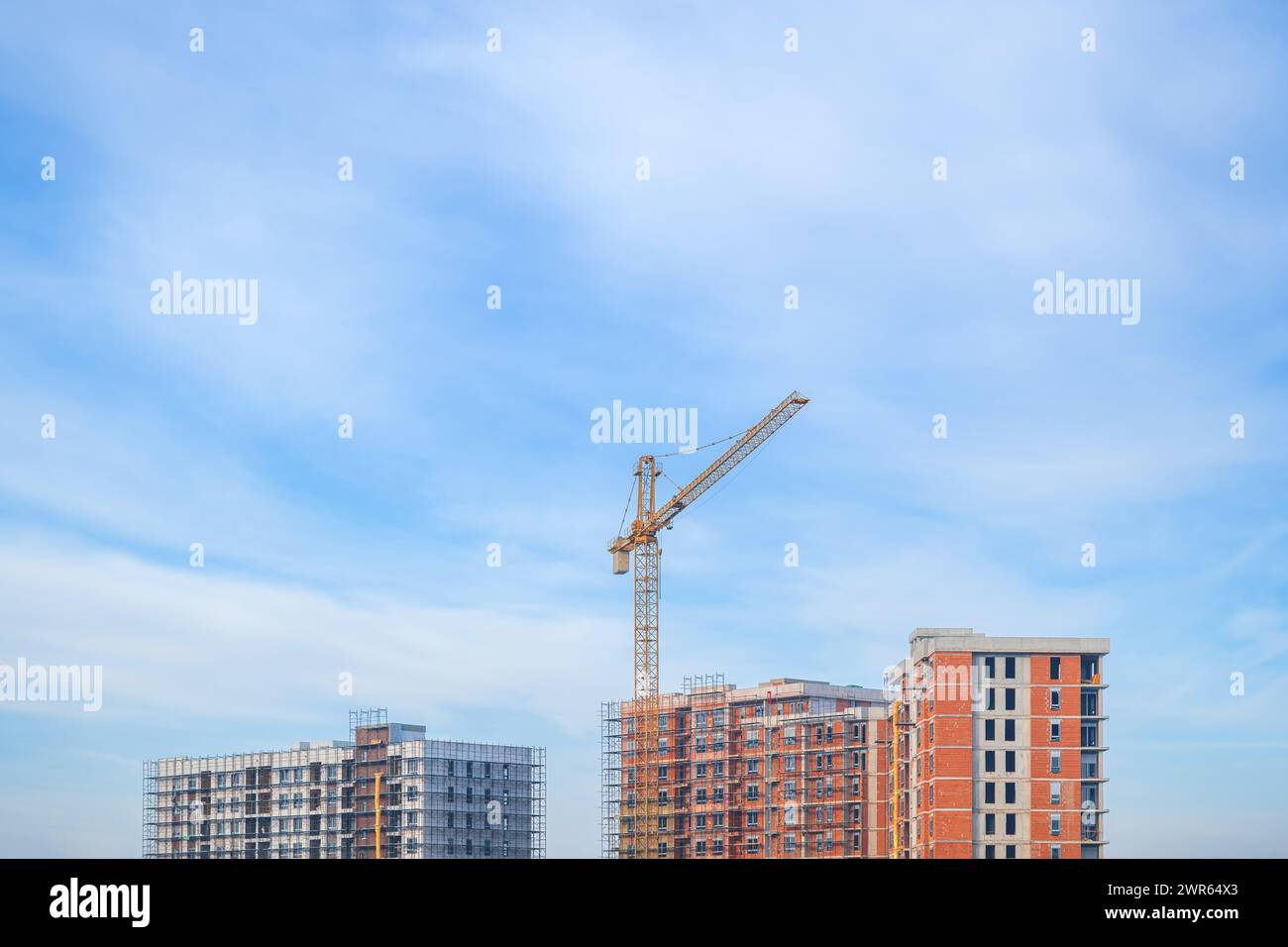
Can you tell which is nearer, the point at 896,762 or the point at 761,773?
the point at 896,762

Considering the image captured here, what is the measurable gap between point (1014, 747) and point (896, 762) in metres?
18.0

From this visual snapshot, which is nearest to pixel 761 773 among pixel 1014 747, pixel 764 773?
pixel 764 773

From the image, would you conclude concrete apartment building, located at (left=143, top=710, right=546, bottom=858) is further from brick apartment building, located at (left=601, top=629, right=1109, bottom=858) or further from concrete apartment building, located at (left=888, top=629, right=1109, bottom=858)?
concrete apartment building, located at (left=888, top=629, right=1109, bottom=858)

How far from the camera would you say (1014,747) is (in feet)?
419

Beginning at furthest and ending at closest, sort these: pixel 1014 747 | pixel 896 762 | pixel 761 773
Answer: pixel 761 773, pixel 896 762, pixel 1014 747

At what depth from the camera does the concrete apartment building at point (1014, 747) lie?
127 metres

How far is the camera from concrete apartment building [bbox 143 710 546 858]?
7170 inches

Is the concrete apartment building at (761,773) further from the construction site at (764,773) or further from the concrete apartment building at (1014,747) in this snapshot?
the concrete apartment building at (1014,747)

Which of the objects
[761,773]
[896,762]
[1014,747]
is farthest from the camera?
[761,773]

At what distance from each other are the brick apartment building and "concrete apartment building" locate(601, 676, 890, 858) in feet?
0.50

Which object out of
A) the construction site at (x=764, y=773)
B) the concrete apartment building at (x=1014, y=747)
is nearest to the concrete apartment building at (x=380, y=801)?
the construction site at (x=764, y=773)

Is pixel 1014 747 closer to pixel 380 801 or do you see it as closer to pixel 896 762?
pixel 896 762
